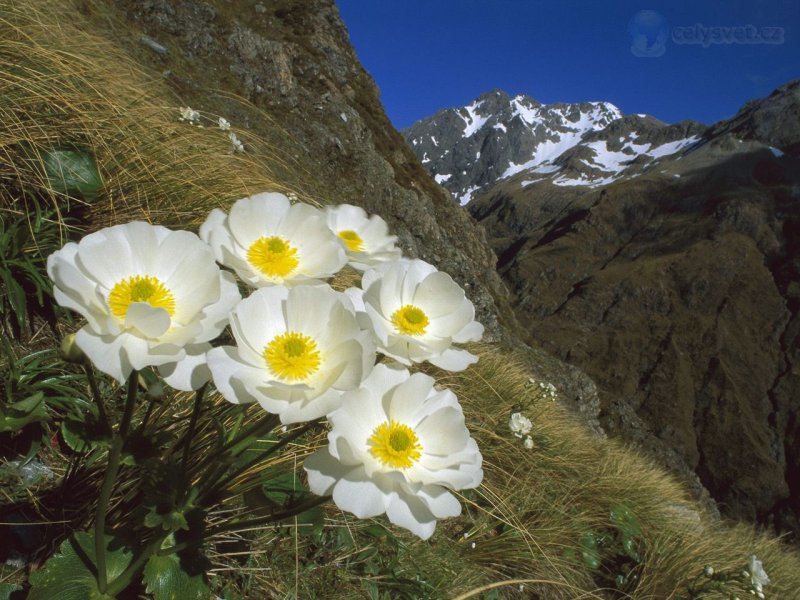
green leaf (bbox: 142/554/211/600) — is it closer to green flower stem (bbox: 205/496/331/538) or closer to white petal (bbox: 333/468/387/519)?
green flower stem (bbox: 205/496/331/538)

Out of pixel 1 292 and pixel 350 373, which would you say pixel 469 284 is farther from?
pixel 350 373

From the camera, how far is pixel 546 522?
3.15 metres

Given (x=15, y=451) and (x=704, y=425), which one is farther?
(x=704, y=425)

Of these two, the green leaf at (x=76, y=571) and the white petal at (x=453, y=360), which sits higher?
the white petal at (x=453, y=360)

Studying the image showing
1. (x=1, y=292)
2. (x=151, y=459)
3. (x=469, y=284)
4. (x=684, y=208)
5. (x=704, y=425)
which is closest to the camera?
(x=151, y=459)

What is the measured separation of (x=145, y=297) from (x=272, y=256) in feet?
0.85

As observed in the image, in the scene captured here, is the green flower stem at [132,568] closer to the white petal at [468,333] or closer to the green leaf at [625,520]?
the white petal at [468,333]

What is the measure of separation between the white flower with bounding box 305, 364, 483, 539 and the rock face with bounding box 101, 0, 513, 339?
20.1 feet

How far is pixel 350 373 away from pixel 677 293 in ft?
354

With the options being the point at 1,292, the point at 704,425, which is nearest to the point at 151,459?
the point at 1,292

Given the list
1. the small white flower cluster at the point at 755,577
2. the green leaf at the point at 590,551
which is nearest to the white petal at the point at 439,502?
the green leaf at the point at 590,551

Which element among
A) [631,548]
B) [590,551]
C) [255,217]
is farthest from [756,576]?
[255,217]

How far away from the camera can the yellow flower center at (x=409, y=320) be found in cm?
108

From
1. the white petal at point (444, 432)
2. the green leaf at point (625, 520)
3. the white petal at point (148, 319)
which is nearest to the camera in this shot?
the white petal at point (148, 319)
